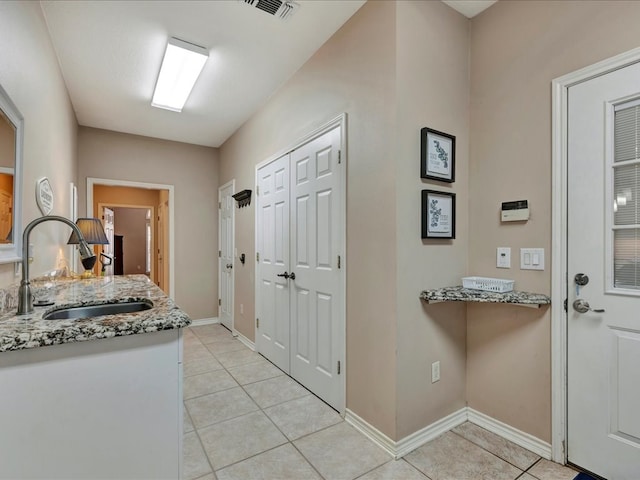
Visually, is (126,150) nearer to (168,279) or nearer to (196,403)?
(168,279)

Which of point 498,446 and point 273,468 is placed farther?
point 498,446

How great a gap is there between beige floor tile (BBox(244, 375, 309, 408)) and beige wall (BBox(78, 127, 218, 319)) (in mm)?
2426

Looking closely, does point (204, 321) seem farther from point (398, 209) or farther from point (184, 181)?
point (398, 209)

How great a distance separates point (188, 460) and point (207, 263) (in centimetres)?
337

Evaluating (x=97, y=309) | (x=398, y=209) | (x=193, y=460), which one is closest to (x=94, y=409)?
(x=97, y=309)

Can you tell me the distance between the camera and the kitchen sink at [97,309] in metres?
1.47

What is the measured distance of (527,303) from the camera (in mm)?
1675

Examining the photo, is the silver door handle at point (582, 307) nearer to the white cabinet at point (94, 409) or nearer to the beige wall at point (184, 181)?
the white cabinet at point (94, 409)

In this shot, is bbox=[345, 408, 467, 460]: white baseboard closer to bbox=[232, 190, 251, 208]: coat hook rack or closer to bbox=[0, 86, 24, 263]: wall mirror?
bbox=[0, 86, 24, 263]: wall mirror

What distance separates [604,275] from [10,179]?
2.88 metres

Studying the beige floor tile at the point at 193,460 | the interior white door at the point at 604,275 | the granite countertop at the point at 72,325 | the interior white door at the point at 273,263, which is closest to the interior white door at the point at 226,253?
the interior white door at the point at 273,263

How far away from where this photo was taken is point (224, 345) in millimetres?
3752

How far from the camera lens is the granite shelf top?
1689 millimetres

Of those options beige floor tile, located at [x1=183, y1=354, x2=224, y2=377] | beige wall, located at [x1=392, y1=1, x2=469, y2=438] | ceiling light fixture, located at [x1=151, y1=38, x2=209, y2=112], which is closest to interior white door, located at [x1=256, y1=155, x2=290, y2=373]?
beige floor tile, located at [x1=183, y1=354, x2=224, y2=377]
